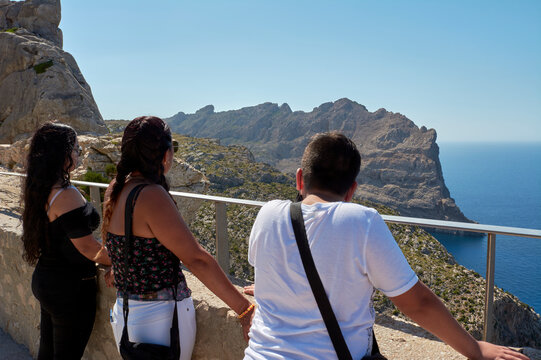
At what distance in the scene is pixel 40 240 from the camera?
2.11m

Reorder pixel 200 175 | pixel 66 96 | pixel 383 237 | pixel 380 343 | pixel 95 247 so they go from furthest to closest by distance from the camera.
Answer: pixel 66 96
pixel 200 175
pixel 95 247
pixel 380 343
pixel 383 237

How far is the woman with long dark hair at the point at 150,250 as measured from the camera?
62.0 inches

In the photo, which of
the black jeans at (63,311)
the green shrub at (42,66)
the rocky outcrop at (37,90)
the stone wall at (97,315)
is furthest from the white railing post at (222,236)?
the green shrub at (42,66)

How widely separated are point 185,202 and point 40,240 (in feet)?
27.9

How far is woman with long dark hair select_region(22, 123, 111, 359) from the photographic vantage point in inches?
82.0

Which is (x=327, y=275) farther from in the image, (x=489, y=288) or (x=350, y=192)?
(x=489, y=288)

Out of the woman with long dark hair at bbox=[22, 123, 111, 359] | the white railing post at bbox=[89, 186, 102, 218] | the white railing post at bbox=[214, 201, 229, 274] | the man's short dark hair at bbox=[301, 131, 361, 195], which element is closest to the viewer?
the man's short dark hair at bbox=[301, 131, 361, 195]

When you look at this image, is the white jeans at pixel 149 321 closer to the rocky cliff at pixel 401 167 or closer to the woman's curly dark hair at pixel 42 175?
the woman's curly dark hair at pixel 42 175

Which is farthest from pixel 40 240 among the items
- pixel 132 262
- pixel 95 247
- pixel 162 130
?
pixel 162 130

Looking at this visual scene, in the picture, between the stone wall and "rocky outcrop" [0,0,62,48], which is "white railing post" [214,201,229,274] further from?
"rocky outcrop" [0,0,62,48]

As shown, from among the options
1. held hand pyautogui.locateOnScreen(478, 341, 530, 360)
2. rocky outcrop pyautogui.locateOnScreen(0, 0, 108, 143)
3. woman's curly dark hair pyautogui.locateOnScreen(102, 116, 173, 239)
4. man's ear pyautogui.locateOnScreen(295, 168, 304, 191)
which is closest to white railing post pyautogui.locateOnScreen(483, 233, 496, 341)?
held hand pyautogui.locateOnScreen(478, 341, 530, 360)

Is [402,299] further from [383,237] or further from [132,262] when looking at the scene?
[132,262]

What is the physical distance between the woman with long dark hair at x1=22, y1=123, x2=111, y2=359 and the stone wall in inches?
10.9

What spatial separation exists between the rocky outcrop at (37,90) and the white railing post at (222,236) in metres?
19.3
